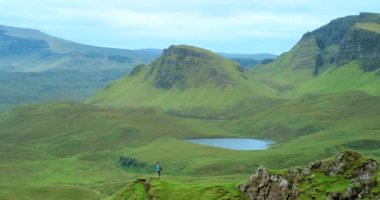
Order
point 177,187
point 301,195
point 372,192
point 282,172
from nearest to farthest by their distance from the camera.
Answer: point 372,192, point 301,195, point 282,172, point 177,187

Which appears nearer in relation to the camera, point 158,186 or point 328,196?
point 328,196

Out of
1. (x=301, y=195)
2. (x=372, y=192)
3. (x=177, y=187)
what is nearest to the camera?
(x=372, y=192)

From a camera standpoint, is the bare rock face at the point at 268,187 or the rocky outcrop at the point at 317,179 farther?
the bare rock face at the point at 268,187

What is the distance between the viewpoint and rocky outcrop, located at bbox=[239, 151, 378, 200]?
78.6 meters

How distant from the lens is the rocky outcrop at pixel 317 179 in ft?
258

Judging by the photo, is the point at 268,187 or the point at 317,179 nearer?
the point at 317,179

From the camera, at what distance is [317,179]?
84.3m

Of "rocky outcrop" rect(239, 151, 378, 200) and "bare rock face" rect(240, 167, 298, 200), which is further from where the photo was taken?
"bare rock face" rect(240, 167, 298, 200)

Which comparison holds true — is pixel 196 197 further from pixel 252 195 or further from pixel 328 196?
pixel 328 196

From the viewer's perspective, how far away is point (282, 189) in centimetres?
8556

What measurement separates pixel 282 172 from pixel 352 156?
1029 cm

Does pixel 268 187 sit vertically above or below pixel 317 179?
below

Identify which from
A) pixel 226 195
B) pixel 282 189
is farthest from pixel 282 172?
pixel 226 195

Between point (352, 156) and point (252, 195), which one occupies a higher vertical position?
point (352, 156)
